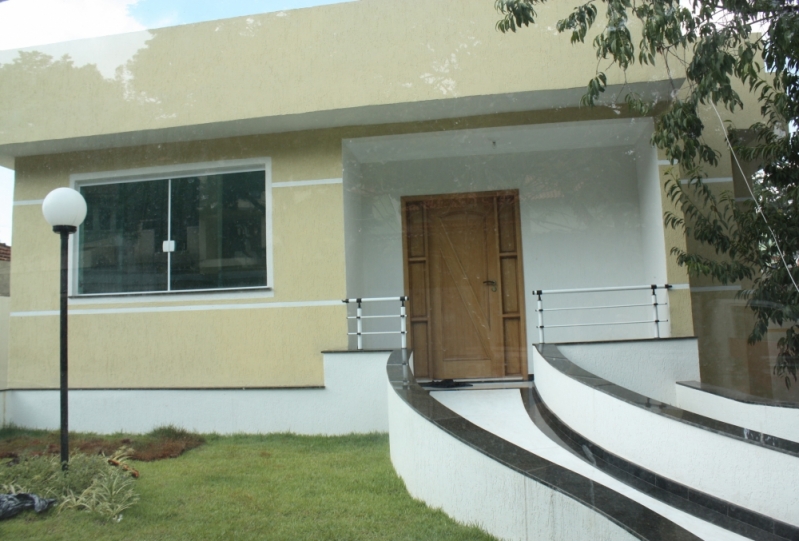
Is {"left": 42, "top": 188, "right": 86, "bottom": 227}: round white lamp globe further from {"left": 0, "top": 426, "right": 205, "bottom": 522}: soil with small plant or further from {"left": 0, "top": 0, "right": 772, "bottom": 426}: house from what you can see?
{"left": 0, "top": 426, "right": 205, "bottom": 522}: soil with small plant

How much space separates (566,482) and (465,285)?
A: 3.98m

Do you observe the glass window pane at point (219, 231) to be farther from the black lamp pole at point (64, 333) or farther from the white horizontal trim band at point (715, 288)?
the white horizontal trim band at point (715, 288)

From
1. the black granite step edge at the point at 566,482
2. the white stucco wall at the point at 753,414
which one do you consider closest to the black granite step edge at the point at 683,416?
the white stucco wall at the point at 753,414

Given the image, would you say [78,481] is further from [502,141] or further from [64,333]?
[502,141]

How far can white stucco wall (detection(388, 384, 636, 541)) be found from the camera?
2109 millimetres

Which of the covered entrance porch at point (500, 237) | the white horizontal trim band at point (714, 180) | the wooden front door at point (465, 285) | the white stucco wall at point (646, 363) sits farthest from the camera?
the wooden front door at point (465, 285)

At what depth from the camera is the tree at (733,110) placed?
3.89m

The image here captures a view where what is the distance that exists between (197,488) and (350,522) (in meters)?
0.90

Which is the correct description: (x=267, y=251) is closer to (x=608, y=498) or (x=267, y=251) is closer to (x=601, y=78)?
(x=601, y=78)

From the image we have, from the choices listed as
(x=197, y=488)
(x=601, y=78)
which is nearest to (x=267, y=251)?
(x=197, y=488)

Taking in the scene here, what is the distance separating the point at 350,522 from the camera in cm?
265

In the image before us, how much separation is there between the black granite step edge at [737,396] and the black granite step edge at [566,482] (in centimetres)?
217

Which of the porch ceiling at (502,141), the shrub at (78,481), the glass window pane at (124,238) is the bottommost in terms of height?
the shrub at (78,481)

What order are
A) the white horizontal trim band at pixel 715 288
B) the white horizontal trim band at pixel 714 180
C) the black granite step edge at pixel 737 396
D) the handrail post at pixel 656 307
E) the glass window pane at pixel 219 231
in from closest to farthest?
1. the black granite step edge at pixel 737 396
2. the glass window pane at pixel 219 231
3. the white horizontal trim band at pixel 714 180
4. the white horizontal trim band at pixel 715 288
5. the handrail post at pixel 656 307
